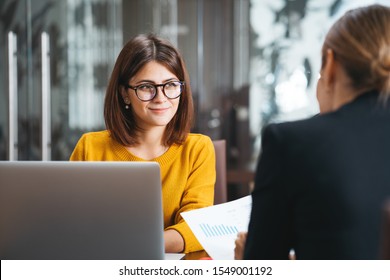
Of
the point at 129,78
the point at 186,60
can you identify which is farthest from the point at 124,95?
the point at 186,60

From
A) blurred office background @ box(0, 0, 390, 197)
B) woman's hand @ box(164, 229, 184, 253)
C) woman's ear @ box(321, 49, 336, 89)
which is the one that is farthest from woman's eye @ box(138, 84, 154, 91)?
blurred office background @ box(0, 0, 390, 197)

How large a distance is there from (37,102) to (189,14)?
1268 millimetres

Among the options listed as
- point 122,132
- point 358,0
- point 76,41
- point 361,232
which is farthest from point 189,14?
point 361,232

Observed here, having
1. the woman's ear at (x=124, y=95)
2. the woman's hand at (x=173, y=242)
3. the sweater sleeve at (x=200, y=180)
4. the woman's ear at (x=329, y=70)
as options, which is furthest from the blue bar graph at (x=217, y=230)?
the woman's ear at (x=124, y=95)

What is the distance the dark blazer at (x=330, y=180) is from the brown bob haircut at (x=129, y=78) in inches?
37.0

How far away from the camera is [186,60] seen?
3.83 meters

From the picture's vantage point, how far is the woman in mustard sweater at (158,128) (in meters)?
1.72

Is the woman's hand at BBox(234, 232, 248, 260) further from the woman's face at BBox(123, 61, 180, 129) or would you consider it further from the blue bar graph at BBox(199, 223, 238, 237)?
the woman's face at BBox(123, 61, 180, 129)

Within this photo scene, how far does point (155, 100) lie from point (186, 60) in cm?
Result: 217

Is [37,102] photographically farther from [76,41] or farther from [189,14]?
[189,14]
